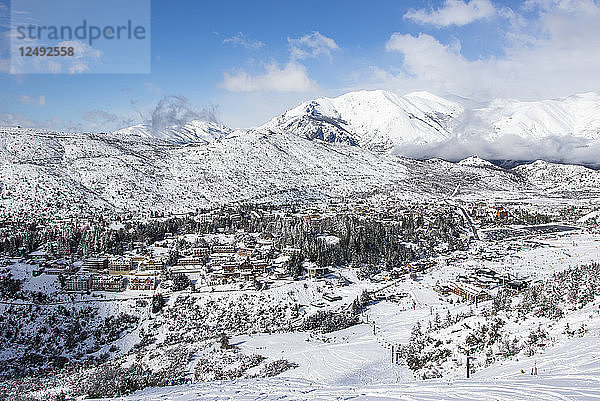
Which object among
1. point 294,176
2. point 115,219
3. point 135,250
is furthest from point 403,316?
point 294,176

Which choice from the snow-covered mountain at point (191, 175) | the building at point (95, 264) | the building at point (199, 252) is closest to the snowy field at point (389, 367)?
the building at point (199, 252)

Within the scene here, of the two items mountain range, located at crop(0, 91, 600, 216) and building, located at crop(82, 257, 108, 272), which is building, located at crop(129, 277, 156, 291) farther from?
mountain range, located at crop(0, 91, 600, 216)

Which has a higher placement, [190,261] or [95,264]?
[95,264]

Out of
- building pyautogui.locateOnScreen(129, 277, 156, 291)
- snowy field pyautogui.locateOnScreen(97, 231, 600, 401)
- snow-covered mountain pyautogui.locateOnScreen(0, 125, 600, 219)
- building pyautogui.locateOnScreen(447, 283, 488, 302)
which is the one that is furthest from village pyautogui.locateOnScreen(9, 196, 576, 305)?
snow-covered mountain pyautogui.locateOnScreen(0, 125, 600, 219)

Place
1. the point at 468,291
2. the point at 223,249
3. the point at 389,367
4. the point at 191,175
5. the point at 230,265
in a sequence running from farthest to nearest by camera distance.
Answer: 1. the point at 191,175
2. the point at 223,249
3. the point at 230,265
4. the point at 468,291
5. the point at 389,367

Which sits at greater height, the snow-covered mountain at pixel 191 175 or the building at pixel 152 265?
the snow-covered mountain at pixel 191 175

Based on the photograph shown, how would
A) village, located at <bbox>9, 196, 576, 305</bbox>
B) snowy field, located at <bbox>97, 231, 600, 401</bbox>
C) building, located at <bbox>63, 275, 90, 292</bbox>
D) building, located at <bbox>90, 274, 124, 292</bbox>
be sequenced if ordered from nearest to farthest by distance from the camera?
snowy field, located at <bbox>97, 231, 600, 401</bbox> < building, located at <bbox>63, 275, 90, 292</bbox> < building, located at <bbox>90, 274, 124, 292</bbox> < village, located at <bbox>9, 196, 576, 305</bbox>

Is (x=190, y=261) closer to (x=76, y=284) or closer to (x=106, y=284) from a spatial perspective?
(x=106, y=284)

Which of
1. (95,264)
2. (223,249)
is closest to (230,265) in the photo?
(223,249)

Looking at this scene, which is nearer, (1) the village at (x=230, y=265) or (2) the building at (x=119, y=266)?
(1) the village at (x=230, y=265)

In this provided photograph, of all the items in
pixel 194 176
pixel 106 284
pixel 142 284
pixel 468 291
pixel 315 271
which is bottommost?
pixel 468 291

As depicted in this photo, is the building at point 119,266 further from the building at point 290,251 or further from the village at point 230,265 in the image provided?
the building at point 290,251
